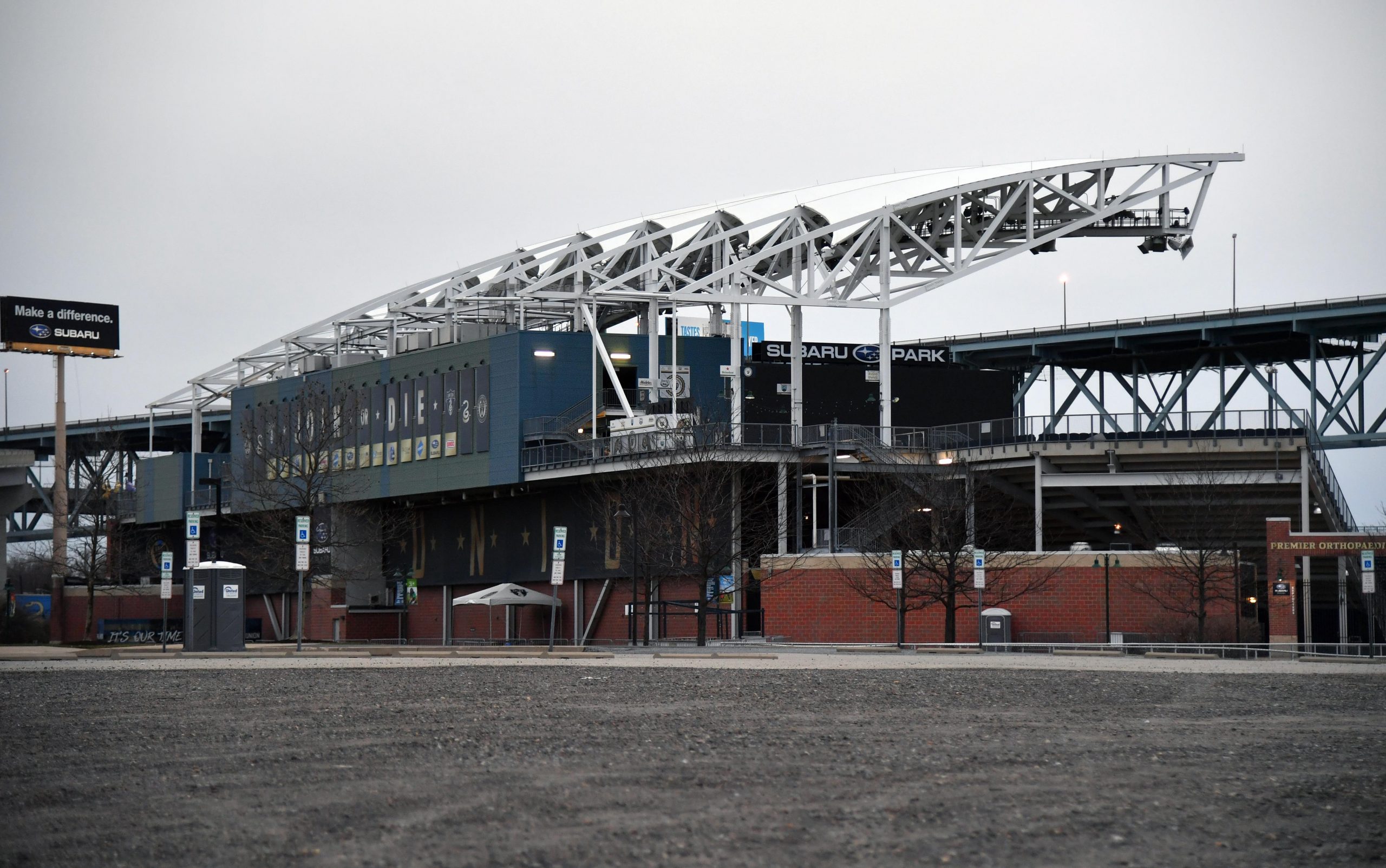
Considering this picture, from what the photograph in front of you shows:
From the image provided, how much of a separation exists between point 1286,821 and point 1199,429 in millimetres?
52591

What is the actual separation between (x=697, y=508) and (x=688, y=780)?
4281 centimetres

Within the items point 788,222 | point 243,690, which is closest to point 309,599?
point 788,222

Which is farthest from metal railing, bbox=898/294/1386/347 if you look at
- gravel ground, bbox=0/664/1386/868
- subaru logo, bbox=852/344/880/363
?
gravel ground, bbox=0/664/1386/868

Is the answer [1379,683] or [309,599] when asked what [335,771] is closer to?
[1379,683]

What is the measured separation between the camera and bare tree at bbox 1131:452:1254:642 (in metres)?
50.9

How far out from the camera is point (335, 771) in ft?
43.7

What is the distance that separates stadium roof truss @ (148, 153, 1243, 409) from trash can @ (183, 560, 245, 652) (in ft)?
95.6

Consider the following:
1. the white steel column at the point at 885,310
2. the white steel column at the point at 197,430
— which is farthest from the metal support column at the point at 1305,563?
the white steel column at the point at 197,430

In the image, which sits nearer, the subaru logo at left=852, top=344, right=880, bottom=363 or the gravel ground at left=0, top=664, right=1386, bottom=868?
the gravel ground at left=0, top=664, right=1386, bottom=868

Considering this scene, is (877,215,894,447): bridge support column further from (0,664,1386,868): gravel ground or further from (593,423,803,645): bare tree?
(0,664,1386,868): gravel ground

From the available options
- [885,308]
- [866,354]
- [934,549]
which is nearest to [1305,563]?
[934,549]

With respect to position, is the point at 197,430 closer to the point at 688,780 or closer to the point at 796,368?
the point at 796,368

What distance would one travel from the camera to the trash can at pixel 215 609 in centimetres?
3956

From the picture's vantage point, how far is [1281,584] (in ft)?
150
